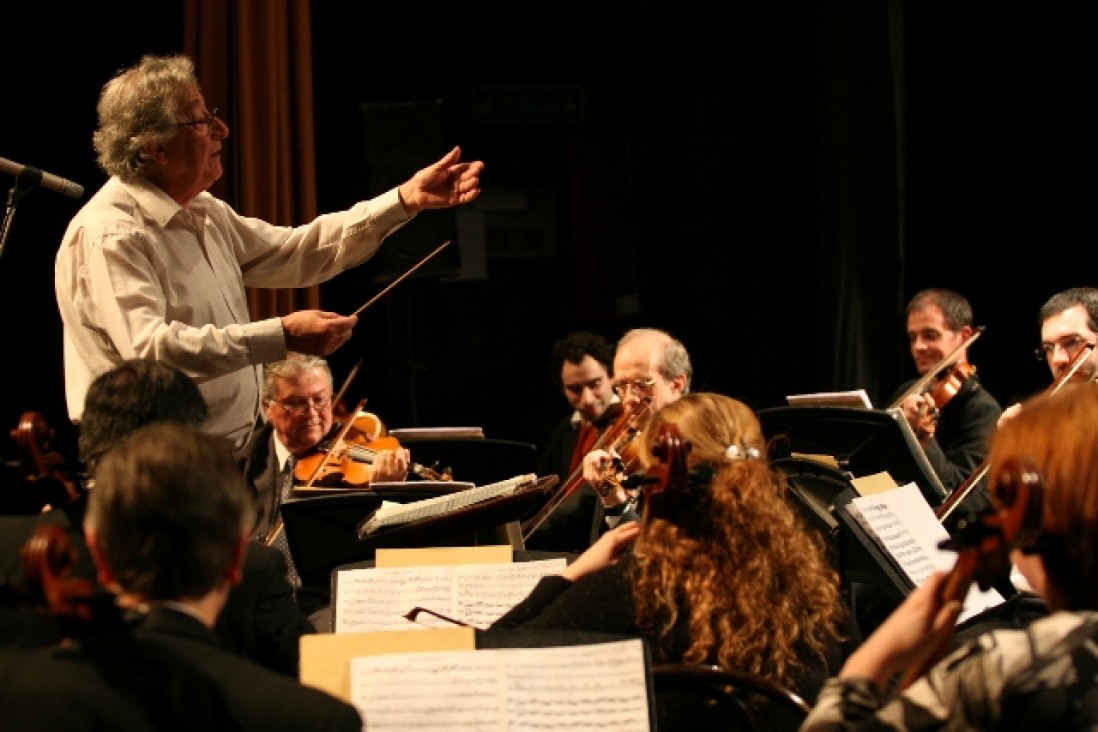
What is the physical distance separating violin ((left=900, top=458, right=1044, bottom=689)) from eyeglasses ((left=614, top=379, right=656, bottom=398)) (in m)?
2.89

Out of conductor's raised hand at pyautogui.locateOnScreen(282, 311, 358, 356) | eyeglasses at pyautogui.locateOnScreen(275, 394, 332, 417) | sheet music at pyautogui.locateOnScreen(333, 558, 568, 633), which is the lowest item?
sheet music at pyautogui.locateOnScreen(333, 558, 568, 633)

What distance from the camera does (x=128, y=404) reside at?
78.7 inches

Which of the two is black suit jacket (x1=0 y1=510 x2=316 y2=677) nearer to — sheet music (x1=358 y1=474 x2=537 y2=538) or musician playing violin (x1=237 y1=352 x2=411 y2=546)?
sheet music (x1=358 y1=474 x2=537 y2=538)

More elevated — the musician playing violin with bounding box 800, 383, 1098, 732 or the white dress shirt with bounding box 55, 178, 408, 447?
the white dress shirt with bounding box 55, 178, 408, 447

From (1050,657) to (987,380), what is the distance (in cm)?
473

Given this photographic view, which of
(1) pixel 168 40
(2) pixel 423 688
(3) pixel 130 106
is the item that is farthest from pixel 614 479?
(1) pixel 168 40

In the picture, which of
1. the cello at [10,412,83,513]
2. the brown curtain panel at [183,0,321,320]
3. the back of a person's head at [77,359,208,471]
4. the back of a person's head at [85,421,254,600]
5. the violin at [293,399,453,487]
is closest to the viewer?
the back of a person's head at [85,421,254,600]

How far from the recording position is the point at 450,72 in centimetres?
566

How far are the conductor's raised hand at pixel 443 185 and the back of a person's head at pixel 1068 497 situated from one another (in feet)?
6.22

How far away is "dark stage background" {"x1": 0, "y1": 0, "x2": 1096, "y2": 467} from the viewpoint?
546cm

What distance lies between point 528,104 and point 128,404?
3945 mm

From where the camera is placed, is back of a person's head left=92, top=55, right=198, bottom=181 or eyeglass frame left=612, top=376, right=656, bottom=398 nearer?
back of a person's head left=92, top=55, right=198, bottom=181

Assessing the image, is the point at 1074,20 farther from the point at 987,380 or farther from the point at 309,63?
the point at 309,63

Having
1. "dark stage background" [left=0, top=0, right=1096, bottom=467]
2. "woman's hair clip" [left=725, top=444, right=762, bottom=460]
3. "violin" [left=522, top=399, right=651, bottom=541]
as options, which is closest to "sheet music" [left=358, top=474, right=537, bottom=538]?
"woman's hair clip" [left=725, top=444, right=762, bottom=460]
